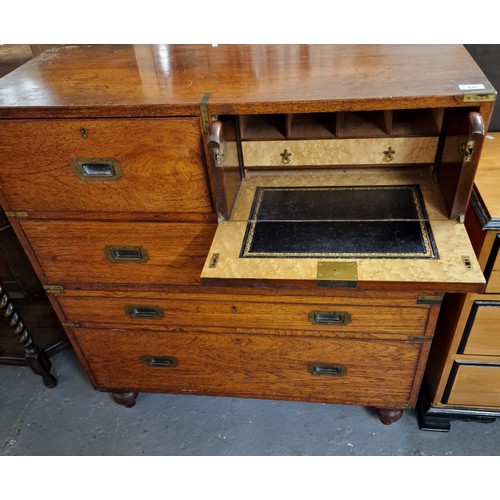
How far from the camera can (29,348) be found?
220 cm

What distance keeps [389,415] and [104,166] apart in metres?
1.47

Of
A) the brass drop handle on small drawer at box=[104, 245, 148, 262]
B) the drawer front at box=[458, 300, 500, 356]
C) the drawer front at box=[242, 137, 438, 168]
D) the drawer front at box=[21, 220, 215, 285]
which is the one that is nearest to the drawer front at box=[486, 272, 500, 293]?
the drawer front at box=[458, 300, 500, 356]

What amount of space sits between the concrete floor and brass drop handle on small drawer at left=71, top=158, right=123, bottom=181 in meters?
1.21

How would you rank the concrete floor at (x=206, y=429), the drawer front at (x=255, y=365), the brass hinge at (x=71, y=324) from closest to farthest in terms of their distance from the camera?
the drawer front at (x=255, y=365)
the brass hinge at (x=71, y=324)
the concrete floor at (x=206, y=429)

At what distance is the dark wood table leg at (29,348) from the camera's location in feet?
6.79

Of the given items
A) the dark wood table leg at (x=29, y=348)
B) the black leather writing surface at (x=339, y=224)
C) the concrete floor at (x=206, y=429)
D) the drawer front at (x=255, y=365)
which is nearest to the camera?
the black leather writing surface at (x=339, y=224)

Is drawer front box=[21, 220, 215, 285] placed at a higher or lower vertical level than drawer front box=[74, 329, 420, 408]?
higher

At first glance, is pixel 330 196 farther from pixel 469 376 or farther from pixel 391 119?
pixel 469 376

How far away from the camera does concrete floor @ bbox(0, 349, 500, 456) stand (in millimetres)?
1934

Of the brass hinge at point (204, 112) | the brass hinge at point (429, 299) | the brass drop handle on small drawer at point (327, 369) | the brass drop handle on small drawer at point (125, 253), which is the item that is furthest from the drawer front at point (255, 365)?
the brass hinge at point (204, 112)

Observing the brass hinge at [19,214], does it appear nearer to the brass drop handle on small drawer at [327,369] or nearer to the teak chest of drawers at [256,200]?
the teak chest of drawers at [256,200]

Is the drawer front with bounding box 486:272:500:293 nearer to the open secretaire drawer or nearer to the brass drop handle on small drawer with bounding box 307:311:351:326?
the open secretaire drawer

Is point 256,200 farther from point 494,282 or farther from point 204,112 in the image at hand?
point 494,282

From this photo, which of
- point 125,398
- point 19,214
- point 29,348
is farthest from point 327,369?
point 29,348
